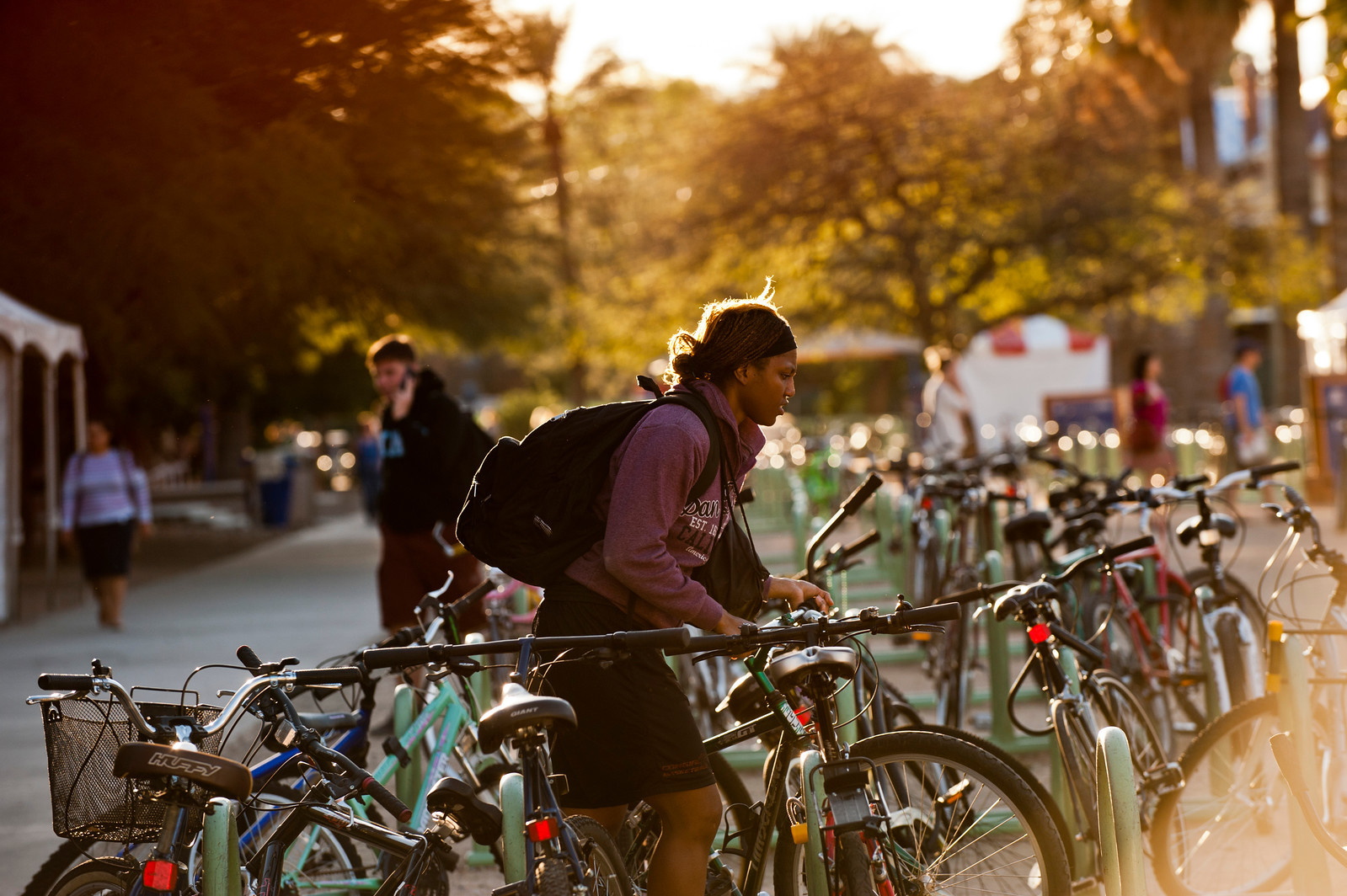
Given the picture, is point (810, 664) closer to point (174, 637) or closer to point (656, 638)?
point (656, 638)

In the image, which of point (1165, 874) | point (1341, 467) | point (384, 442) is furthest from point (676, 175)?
point (1165, 874)

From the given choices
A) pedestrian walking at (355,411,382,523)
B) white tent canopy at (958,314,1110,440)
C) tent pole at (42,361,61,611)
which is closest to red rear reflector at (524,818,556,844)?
tent pole at (42,361,61,611)

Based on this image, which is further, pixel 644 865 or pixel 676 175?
Result: pixel 676 175

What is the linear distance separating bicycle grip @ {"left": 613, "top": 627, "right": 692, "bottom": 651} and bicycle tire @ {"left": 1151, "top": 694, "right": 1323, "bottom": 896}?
1973 millimetres

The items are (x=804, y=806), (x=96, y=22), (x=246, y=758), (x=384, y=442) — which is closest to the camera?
(x=804, y=806)

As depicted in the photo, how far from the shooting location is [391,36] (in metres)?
12.7

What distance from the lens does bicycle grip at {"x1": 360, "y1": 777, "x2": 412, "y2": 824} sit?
3.46 metres

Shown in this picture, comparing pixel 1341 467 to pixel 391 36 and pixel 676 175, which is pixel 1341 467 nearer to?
pixel 391 36

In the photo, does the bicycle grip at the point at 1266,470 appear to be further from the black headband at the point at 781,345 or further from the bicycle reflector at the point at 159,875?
the bicycle reflector at the point at 159,875

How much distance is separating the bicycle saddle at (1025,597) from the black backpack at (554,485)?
104cm

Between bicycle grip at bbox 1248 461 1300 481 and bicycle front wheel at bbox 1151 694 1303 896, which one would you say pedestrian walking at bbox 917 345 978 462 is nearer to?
bicycle grip at bbox 1248 461 1300 481

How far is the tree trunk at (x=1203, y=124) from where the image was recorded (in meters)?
27.5

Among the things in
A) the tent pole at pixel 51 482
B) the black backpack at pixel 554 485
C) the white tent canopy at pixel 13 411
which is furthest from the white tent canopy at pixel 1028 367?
the black backpack at pixel 554 485

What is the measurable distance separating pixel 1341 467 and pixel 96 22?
11634 millimetres
